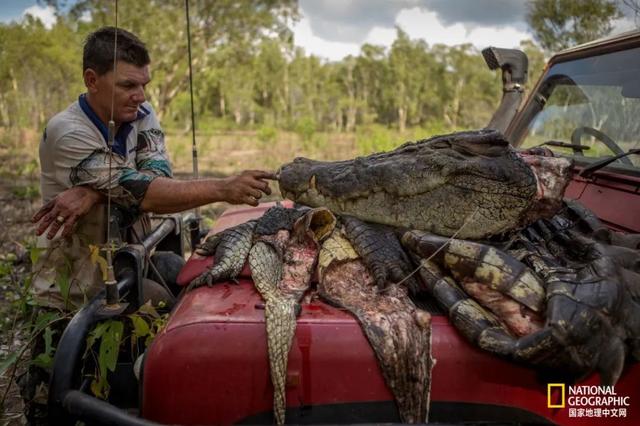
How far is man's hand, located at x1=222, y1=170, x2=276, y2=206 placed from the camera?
177cm

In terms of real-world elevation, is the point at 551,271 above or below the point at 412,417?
above

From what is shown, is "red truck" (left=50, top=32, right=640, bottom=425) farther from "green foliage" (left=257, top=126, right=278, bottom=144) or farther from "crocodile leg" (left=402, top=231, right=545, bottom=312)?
"green foliage" (left=257, top=126, right=278, bottom=144)

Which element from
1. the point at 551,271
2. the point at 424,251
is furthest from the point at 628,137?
the point at 424,251

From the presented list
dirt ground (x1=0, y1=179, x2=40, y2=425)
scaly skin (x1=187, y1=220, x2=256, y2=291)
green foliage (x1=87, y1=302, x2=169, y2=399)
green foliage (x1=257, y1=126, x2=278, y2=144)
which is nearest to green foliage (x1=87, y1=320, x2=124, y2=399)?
green foliage (x1=87, y1=302, x2=169, y2=399)

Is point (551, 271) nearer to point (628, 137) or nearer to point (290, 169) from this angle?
point (290, 169)

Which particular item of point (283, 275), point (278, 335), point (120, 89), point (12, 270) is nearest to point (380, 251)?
point (283, 275)

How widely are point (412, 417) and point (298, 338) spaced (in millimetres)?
364

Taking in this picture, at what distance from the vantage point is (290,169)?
181 cm

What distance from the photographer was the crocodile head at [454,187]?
1629 mm

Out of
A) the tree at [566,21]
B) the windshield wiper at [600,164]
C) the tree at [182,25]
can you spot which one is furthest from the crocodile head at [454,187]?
the tree at [182,25]

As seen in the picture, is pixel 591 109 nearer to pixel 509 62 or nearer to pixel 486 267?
pixel 509 62

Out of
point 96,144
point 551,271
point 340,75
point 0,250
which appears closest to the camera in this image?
point 551,271

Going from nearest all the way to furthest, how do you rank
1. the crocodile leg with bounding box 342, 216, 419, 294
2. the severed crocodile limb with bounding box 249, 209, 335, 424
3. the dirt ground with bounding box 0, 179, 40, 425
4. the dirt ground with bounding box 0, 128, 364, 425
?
the severed crocodile limb with bounding box 249, 209, 335, 424 < the crocodile leg with bounding box 342, 216, 419, 294 < the dirt ground with bounding box 0, 179, 40, 425 < the dirt ground with bounding box 0, 128, 364, 425

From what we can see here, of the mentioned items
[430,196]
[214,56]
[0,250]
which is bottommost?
[0,250]
